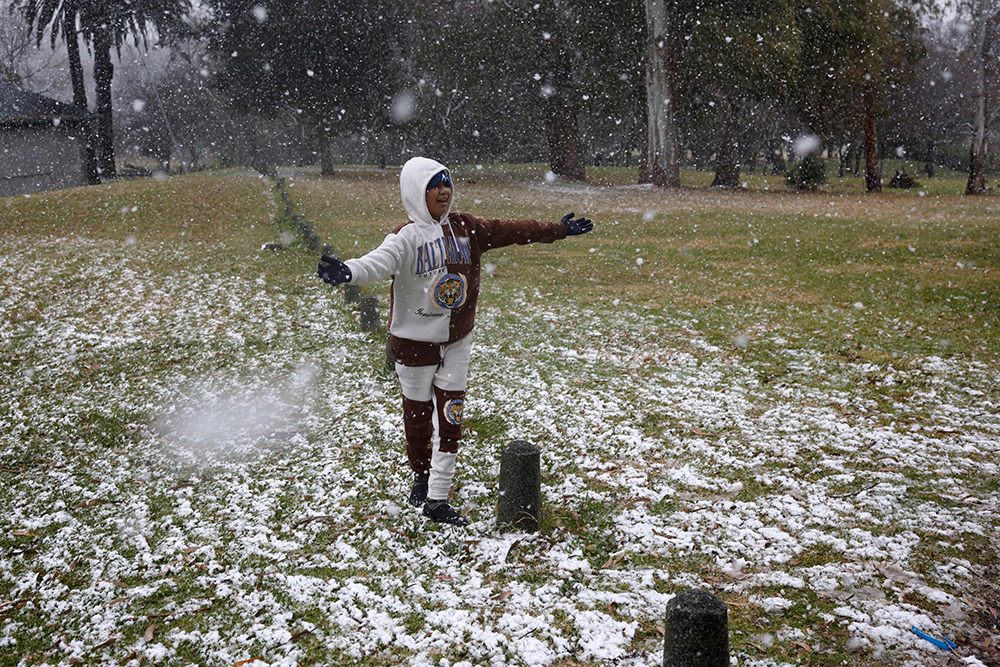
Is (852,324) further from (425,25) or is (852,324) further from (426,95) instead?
(426,95)

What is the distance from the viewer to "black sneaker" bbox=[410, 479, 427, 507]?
472 centimetres

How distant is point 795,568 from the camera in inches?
155

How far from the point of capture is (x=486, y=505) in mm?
4770

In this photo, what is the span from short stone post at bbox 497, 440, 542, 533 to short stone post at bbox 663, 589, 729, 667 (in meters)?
→ 1.63

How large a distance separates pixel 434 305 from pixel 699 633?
235 cm

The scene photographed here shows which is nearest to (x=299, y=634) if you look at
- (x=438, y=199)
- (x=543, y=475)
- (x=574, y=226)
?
(x=543, y=475)

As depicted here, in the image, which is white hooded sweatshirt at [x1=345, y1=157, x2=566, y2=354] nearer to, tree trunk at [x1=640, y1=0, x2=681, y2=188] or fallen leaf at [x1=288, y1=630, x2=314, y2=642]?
fallen leaf at [x1=288, y1=630, x2=314, y2=642]

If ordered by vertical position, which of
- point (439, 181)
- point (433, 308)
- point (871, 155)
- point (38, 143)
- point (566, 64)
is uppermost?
point (566, 64)

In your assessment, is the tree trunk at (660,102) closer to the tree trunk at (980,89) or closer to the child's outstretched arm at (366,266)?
the tree trunk at (980,89)

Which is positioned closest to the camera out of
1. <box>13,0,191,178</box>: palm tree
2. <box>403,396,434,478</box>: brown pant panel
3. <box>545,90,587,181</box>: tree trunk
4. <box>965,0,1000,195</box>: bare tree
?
<box>403,396,434,478</box>: brown pant panel

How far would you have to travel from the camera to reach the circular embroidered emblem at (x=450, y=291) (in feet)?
13.8

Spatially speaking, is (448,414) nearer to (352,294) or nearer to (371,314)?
(371,314)

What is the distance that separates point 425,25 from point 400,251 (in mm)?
36683

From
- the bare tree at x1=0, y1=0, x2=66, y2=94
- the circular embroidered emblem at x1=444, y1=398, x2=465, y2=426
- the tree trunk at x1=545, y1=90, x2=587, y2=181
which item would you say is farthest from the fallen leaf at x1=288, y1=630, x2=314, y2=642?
the bare tree at x1=0, y1=0, x2=66, y2=94
